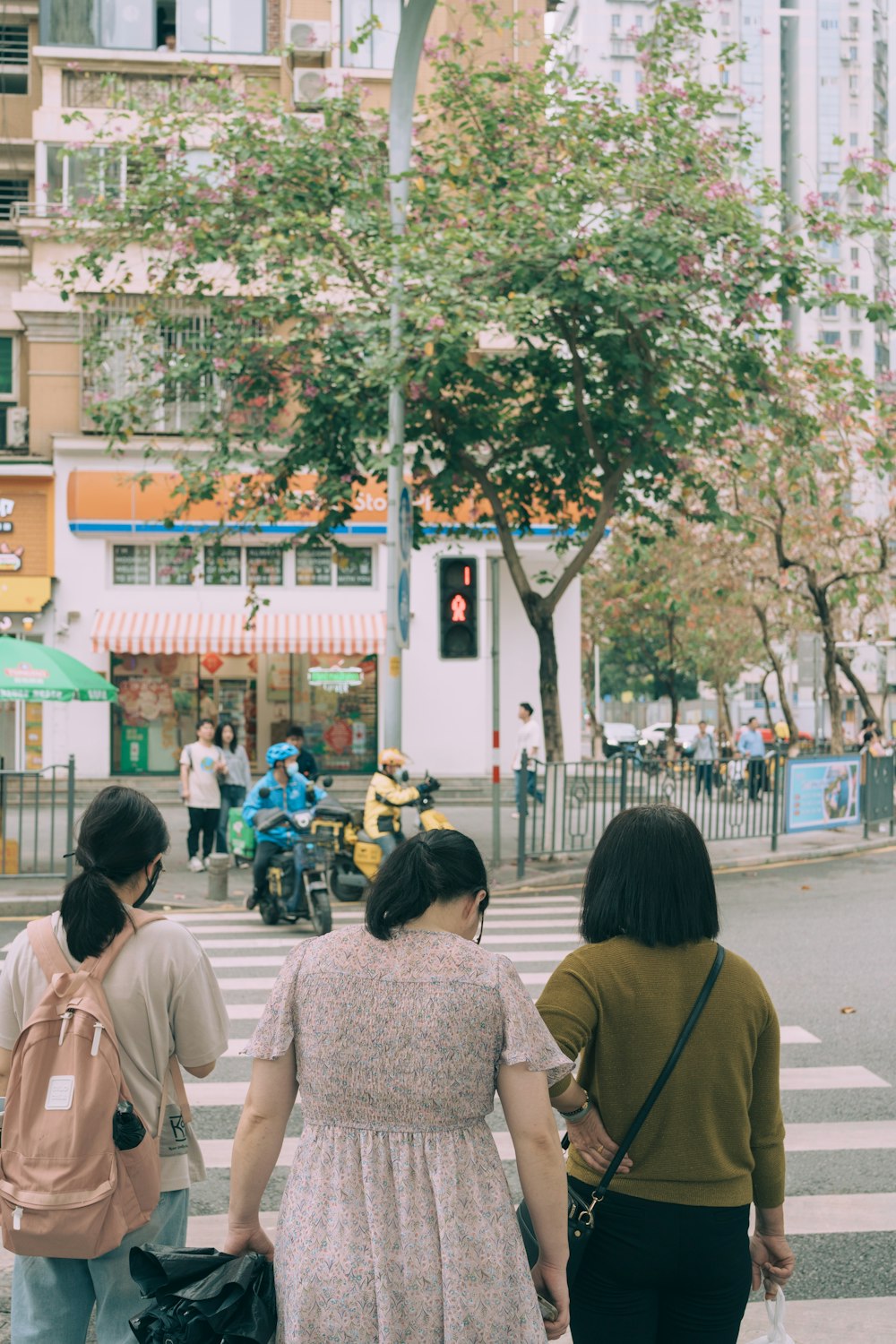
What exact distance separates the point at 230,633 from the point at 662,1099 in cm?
2489

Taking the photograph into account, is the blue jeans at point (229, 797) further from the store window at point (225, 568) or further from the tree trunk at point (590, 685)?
the tree trunk at point (590, 685)

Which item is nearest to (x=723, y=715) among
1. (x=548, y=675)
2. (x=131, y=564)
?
(x=131, y=564)

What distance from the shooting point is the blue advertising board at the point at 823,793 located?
1823cm

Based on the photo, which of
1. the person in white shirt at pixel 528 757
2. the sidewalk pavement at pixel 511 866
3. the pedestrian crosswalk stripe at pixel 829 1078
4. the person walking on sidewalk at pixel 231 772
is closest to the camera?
the pedestrian crosswalk stripe at pixel 829 1078

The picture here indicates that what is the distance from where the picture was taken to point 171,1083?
10.6ft

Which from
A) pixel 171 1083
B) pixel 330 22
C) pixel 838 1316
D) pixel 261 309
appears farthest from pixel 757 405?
pixel 330 22

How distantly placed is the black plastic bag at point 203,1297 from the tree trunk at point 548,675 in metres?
14.5

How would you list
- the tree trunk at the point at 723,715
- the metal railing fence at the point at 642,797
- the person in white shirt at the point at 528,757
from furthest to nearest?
the tree trunk at the point at 723,715 < the metal railing fence at the point at 642,797 < the person in white shirt at the point at 528,757

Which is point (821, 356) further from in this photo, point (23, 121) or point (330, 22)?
point (23, 121)

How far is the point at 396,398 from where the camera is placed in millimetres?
14531

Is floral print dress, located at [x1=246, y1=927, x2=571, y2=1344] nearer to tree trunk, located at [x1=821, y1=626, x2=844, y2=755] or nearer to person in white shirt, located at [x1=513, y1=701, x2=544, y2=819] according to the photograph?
person in white shirt, located at [x1=513, y1=701, x2=544, y2=819]

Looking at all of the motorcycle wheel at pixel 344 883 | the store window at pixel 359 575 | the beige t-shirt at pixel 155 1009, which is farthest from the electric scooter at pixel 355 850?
the store window at pixel 359 575

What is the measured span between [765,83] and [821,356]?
86.5 m

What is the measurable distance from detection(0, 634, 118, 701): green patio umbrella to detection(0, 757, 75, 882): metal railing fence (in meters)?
1.33
